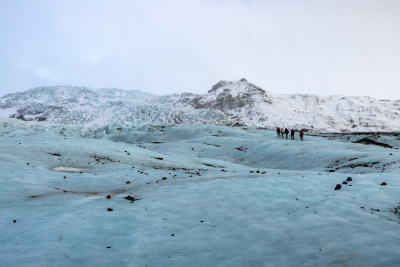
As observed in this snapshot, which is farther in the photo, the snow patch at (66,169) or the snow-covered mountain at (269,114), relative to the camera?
the snow-covered mountain at (269,114)

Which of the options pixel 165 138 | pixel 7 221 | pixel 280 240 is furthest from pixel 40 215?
pixel 165 138

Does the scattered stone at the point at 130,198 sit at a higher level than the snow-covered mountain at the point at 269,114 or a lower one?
lower

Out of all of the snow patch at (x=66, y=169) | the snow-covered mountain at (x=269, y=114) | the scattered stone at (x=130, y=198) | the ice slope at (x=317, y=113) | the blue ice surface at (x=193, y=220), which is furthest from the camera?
the snow-covered mountain at (x=269, y=114)

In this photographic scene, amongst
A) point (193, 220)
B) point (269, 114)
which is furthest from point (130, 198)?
point (269, 114)

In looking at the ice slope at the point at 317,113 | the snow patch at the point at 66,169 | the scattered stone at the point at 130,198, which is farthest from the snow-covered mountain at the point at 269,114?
the scattered stone at the point at 130,198

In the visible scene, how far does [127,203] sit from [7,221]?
3964mm

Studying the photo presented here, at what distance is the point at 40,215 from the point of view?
33.3 ft

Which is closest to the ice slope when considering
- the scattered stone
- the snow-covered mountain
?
the snow-covered mountain

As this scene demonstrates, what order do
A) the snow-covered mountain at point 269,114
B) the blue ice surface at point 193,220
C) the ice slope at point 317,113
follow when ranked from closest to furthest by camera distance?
the blue ice surface at point 193,220, the ice slope at point 317,113, the snow-covered mountain at point 269,114

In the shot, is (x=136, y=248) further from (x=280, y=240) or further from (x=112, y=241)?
(x=280, y=240)

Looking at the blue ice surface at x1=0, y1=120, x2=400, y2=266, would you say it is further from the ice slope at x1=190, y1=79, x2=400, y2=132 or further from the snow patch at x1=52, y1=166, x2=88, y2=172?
the ice slope at x1=190, y1=79, x2=400, y2=132

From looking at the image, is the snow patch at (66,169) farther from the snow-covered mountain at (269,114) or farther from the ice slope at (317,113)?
the ice slope at (317,113)

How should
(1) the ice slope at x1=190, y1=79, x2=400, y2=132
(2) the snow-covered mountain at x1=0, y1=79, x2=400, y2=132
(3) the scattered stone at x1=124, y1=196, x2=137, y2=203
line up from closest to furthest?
(3) the scattered stone at x1=124, y1=196, x2=137, y2=203
(1) the ice slope at x1=190, y1=79, x2=400, y2=132
(2) the snow-covered mountain at x1=0, y1=79, x2=400, y2=132

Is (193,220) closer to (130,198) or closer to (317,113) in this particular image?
(130,198)
